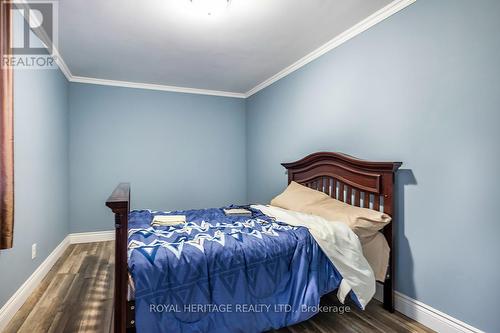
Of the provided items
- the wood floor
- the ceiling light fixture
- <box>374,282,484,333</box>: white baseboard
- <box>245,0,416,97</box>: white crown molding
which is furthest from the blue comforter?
<box>245,0,416,97</box>: white crown molding

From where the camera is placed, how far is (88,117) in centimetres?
409

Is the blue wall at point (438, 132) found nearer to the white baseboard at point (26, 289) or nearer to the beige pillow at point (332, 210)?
the beige pillow at point (332, 210)

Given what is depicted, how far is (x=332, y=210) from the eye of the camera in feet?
8.11

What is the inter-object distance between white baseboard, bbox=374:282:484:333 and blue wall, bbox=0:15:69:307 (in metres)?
2.93

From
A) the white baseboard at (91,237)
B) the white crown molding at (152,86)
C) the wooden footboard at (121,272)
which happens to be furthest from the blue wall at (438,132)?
the white baseboard at (91,237)

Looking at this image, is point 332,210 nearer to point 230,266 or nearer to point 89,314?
point 230,266

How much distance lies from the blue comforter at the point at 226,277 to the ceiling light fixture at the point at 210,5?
1732 millimetres

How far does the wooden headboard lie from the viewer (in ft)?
7.28

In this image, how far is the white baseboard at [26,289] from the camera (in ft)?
6.48

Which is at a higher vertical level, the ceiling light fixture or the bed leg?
the ceiling light fixture

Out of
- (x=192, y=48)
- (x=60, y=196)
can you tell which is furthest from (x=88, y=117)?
(x=192, y=48)

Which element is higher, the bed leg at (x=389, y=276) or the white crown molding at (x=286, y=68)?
the white crown molding at (x=286, y=68)

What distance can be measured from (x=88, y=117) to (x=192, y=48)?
2108mm

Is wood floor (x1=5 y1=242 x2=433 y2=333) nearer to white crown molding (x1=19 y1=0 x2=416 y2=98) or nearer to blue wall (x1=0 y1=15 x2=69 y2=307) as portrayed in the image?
blue wall (x1=0 y1=15 x2=69 y2=307)
